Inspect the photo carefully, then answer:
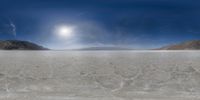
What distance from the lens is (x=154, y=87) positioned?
6191mm

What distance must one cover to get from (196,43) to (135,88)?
176628 millimetres

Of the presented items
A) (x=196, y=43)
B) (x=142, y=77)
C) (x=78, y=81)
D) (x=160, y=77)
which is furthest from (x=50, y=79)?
(x=196, y=43)

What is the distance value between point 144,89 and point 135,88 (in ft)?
0.79

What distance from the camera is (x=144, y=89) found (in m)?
5.95

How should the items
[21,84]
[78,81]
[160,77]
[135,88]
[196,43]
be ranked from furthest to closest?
1. [196,43]
2. [160,77]
3. [78,81]
4. [21,84]
5. [135,88]

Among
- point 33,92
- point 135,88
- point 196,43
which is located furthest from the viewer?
point 196,43

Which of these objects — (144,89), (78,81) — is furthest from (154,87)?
(78,81)

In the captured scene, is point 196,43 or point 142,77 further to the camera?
point 196,43

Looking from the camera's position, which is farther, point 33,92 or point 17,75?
point 17,75

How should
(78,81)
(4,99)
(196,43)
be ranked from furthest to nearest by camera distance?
(196,43), (78,81), (4,99)

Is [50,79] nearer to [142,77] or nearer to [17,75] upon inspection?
[17,75]

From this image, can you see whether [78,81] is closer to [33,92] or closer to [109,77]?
[109,77]

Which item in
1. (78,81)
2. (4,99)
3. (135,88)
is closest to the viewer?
(4,99)

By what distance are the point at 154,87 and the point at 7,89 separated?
13.0ft
